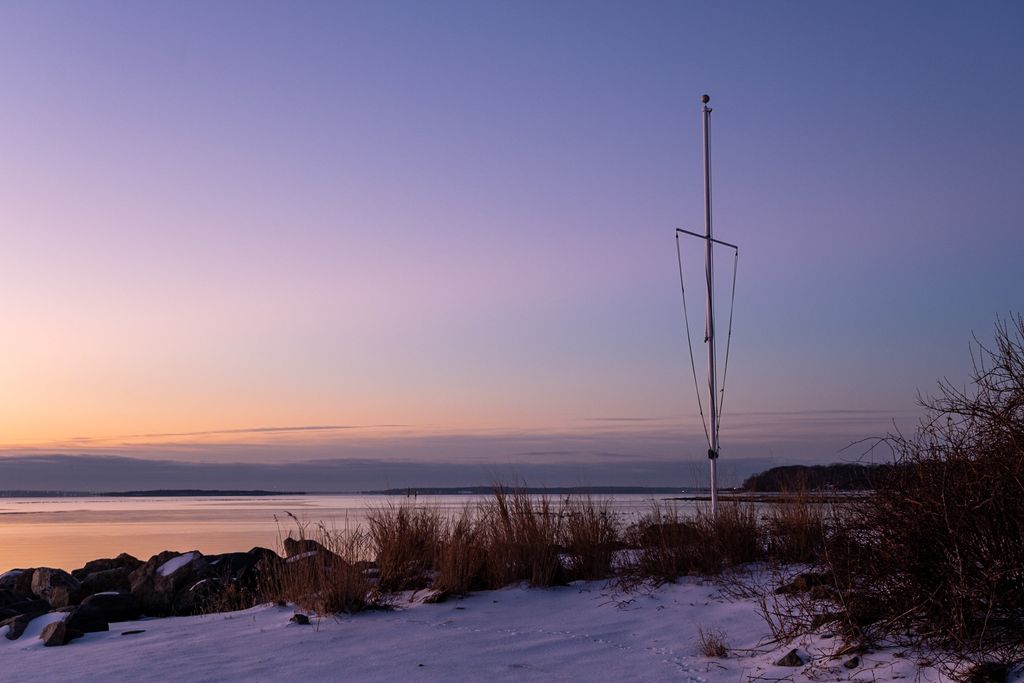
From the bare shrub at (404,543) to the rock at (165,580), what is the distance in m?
3.48

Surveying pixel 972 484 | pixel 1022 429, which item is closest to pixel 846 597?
pixel 972 484

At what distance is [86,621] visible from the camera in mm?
9305

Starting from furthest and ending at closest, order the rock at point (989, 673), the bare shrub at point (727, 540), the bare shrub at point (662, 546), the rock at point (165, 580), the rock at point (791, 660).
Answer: the rock at point (165, 580) < the bare shrub at point (727, 540) < the bare shrub at point (662, 546) < the rock at point (791, 660) < the rock at point (989, 673)

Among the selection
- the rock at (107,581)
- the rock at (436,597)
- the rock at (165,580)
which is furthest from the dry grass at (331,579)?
the rock at (107,581)

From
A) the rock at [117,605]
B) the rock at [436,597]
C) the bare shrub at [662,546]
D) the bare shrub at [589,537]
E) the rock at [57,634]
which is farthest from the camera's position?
the rock at [117,605]

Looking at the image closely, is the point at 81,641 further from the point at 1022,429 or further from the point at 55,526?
the point at 55,526

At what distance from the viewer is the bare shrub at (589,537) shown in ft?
34.7

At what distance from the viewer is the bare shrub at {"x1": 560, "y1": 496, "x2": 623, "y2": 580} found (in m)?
10.6

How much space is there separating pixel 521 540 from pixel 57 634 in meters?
4.70

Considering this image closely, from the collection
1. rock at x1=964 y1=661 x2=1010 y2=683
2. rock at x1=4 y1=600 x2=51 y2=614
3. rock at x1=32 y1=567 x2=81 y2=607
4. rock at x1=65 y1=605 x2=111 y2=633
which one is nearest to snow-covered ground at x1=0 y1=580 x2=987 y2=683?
rock at x1=65 y1=605 x2=111 y2=633

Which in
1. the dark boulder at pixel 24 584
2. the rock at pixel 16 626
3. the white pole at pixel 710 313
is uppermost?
the white pole at pixel 710 313

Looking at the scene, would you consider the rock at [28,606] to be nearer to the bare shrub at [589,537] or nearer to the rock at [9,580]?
the rock at [9,580]

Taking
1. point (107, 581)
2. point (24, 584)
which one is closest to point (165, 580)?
point (107, 581)

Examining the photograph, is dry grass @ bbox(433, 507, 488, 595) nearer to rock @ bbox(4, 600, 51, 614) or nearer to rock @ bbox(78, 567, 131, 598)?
rock @ bbox(4, 600, 51, 614)
